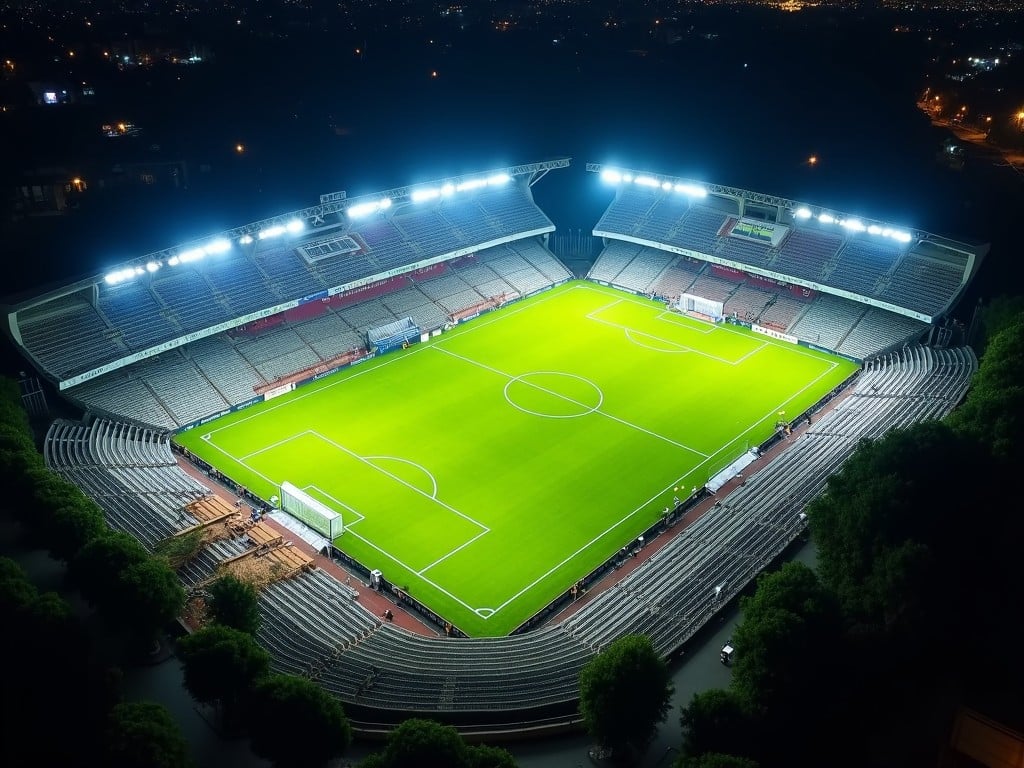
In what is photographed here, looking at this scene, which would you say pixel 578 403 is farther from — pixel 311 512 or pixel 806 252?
pixel 806 252

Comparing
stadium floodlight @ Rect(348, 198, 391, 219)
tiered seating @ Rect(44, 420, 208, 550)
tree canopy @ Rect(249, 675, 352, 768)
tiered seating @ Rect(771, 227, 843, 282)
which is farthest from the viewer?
tiered seating @ Rect(771, 227, 843, 282)

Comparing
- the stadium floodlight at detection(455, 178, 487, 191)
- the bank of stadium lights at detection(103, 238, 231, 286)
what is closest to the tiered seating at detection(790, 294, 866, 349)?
the stadium floodlight at detection(455, 178, 487, 191)

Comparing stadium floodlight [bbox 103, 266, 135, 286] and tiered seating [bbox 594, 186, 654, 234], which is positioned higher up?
tiered seating [bbox 594, 186, 654, 234]

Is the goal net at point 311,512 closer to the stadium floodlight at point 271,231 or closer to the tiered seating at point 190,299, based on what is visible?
the tiered seating at point 190,299

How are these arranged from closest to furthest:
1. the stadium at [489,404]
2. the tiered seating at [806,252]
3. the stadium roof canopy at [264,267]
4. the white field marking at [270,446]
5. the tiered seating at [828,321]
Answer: the stadium at [489,404] < the white field marking at [270,446] < the stadium roof canopy at [264,267] < the tiered seating at [828,321] < the tiered seating at [806,252]

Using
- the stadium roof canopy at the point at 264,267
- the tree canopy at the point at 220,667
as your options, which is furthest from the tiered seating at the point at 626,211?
the tree canopy at the point at 220,667

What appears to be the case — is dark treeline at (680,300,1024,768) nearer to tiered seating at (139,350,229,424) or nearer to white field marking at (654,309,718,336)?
white field marking at (654,309,718,336)

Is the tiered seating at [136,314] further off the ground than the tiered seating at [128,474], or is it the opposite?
the tiered seating at [136,314]
